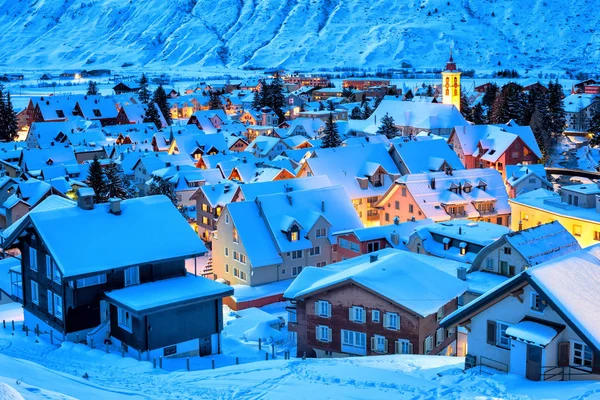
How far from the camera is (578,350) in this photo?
1775cm

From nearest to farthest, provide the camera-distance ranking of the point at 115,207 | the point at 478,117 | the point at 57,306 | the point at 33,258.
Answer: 1. the point at 57,306
2. the point at 115,207
3. the point at 33,258
4. the point at 478,117

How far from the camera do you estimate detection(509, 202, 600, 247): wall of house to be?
43.4 metres

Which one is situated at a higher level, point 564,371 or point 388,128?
point 388,128

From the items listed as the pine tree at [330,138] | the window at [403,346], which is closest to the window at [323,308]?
the window at [403,346]

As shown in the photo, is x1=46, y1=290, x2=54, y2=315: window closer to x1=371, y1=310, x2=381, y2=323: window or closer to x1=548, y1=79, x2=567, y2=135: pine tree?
x1=371, y1=310, x2=381, y2=323: window

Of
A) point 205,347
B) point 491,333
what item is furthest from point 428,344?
point 491,333

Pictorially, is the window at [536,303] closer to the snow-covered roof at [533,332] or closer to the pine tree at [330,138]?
the snow-covered roof at [533,332]

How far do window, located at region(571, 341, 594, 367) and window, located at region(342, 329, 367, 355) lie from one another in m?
11.1

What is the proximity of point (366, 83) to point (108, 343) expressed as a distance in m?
165

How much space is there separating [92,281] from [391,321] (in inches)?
411

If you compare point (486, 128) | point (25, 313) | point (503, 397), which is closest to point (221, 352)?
point (25, 313)

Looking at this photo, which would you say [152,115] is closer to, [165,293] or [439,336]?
[165,293]

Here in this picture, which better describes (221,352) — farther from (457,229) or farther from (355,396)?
(457,229)

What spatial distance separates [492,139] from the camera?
7612 centimetres
